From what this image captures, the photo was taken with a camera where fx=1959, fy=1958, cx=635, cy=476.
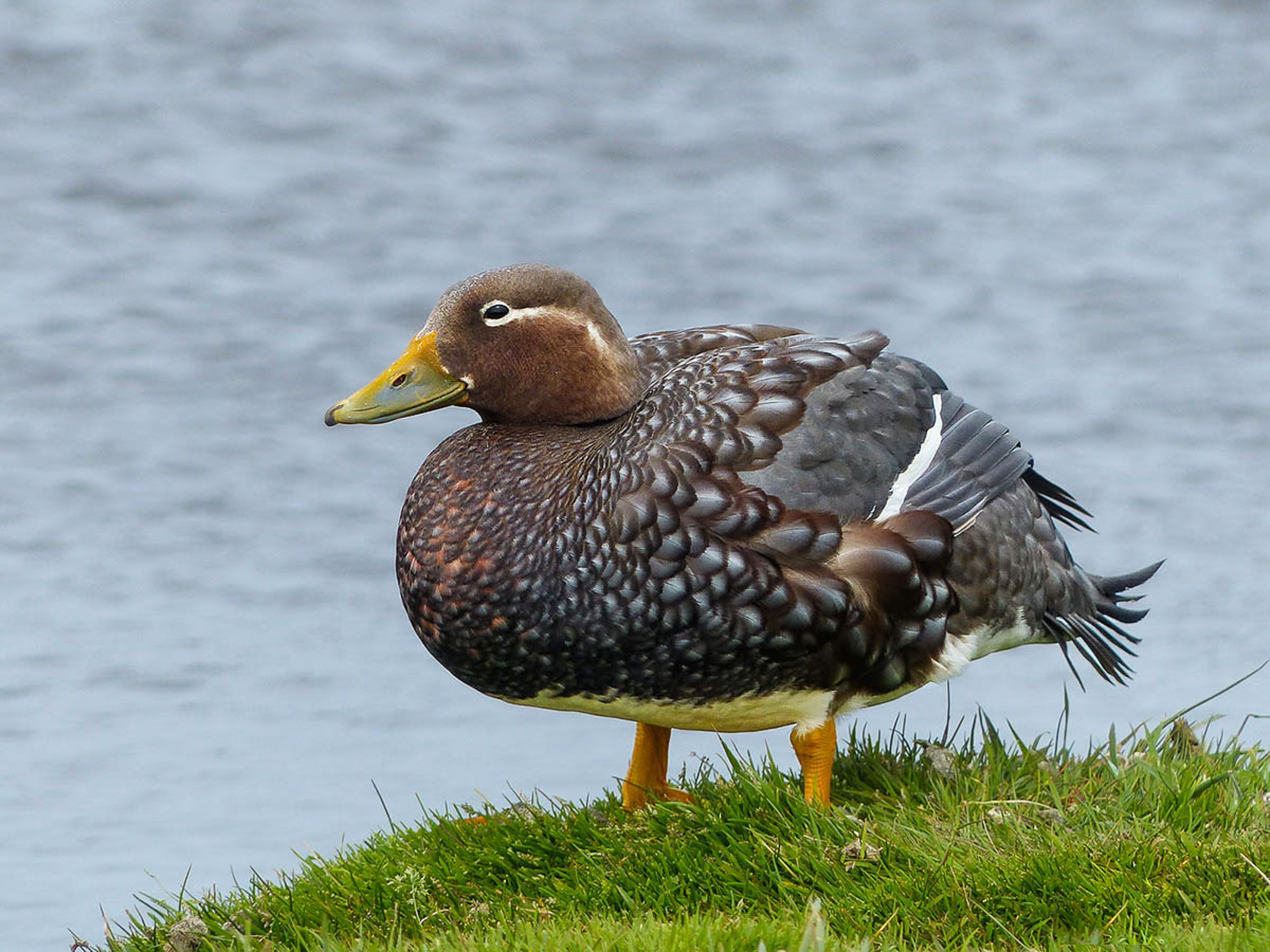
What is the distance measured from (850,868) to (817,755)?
2.04 ft

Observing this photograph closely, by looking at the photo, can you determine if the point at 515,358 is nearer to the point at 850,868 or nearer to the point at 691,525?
the point at 691,525

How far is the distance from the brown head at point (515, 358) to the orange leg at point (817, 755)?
1.07m

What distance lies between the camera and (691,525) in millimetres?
5195

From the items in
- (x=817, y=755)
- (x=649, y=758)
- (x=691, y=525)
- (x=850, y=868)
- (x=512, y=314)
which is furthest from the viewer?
(x=649, y=758)

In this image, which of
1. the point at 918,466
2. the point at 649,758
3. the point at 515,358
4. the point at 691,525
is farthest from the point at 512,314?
the point at 649,758

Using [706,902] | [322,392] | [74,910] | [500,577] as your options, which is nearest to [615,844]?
[706,902]

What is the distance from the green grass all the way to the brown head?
3.76 feet

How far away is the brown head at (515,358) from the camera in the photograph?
18.3 feet

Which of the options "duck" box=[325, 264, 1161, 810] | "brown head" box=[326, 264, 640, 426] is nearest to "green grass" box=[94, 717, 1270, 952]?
"duck" box=[325, 264, 1161, 810]

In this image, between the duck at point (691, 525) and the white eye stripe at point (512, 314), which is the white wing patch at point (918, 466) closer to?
the duck at point (691, 525)

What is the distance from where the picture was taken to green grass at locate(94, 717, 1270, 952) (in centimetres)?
454

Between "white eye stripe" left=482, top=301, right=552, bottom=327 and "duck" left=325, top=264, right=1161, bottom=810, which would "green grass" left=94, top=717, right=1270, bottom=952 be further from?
"white eye stripe" left=482, top=301, right=552, bottom=327

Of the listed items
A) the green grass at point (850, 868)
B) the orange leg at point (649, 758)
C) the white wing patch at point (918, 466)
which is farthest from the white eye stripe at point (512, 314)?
the green grass at point (850, 868)

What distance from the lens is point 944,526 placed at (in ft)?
18.1
